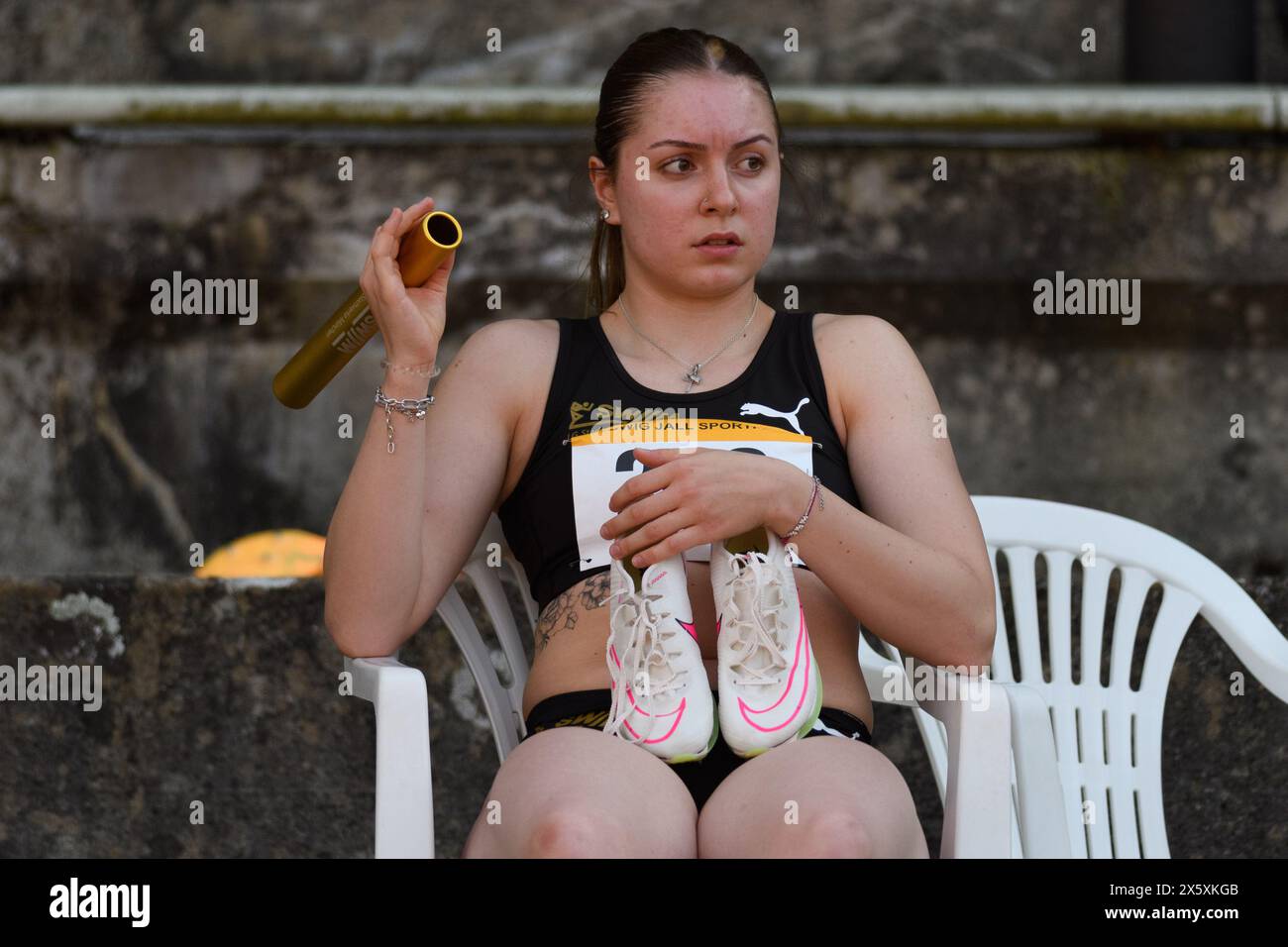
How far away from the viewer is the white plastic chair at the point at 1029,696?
1.81m

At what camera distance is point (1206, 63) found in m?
3.94

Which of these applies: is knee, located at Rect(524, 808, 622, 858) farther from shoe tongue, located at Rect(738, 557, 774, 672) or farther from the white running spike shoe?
shoe tongue, located at Rect(738, 557, 774, 672)

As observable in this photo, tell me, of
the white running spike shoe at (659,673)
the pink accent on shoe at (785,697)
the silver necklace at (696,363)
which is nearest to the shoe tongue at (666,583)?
the white running spike shoe at (659,673)

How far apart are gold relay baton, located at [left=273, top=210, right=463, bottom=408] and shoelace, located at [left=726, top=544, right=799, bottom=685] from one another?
0.52m

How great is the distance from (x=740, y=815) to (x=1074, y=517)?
1.03m

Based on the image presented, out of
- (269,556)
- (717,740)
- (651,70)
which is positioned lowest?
(717,740)

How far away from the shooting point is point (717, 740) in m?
1.90

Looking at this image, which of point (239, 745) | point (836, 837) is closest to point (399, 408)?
point (836, 837)

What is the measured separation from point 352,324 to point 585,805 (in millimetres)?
661

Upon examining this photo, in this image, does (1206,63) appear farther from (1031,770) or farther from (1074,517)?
(1031,770)

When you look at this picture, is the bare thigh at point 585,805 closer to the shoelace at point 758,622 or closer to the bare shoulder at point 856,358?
the shoelace at point 758,622

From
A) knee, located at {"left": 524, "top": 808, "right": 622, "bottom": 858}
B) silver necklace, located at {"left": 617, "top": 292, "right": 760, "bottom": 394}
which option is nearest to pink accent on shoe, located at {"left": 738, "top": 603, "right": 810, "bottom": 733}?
knee, located at {"left": 524, "top": 808, "right": 622, "bottom": 858}

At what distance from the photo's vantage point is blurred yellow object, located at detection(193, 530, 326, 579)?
365 cm

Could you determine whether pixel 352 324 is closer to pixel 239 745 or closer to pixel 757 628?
pixel 757 628
